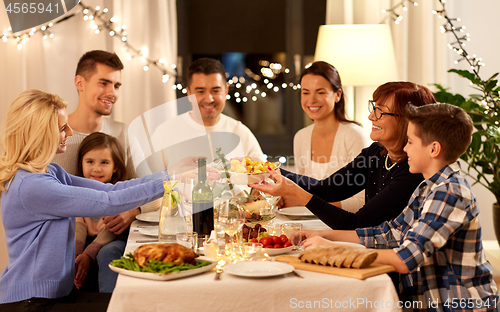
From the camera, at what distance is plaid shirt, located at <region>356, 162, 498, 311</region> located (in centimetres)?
131

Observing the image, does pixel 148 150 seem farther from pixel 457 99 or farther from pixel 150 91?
pixel 457 99

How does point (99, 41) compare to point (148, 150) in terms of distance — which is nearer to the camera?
point (148, 150)

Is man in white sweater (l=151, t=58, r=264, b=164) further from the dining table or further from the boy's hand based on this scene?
the dining table

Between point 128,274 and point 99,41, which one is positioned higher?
point 99,41

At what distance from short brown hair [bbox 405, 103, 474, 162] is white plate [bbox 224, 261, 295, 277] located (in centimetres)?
58

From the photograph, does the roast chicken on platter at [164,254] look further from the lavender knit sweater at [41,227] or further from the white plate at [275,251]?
the lavender knit sweater at [41,227]

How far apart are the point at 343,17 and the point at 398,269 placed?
2.94m

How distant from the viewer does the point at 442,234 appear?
1.30 metres

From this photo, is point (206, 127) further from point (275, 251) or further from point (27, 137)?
point (275, 251)

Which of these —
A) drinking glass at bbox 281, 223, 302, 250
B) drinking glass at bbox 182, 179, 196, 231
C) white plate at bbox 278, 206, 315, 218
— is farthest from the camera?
white plate at bbox 278, 206, 315, 218

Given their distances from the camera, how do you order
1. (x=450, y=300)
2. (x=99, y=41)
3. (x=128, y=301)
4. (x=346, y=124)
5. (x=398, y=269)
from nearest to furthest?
(x=128, y=301) < (x=398, y=269) < (x=450, y=300) < (x=346, y=124) < (x=99, y=41)

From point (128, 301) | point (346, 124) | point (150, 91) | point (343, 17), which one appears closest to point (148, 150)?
point (150, 91)

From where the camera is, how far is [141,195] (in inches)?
66.8

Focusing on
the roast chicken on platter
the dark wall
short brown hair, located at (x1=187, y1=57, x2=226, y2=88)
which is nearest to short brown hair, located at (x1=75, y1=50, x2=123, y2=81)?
short brown hair, located at (x1=187, y1=57, x2=226, y2=88)
